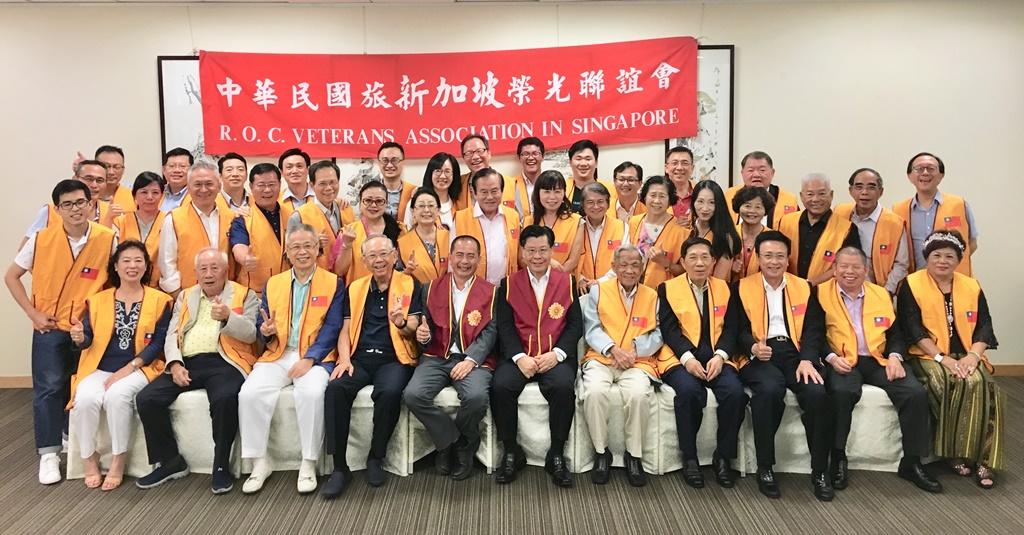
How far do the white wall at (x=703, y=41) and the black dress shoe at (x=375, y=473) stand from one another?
291 cm

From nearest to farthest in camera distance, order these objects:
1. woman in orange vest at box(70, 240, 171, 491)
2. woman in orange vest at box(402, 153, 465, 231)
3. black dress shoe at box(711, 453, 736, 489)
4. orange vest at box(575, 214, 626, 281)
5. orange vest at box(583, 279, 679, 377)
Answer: black dress shoe at box(711, 453, 736, 489) → woman in orange vest at box(70, 240, 171, 491) → orange vest at box(583, 279, 679, 377) → orange vest at box(575, 214, 626, 281) → woman in orange vest at box(402, 153, 465, 231)

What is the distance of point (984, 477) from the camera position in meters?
2.83

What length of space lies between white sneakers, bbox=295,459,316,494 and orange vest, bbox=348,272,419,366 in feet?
1.90

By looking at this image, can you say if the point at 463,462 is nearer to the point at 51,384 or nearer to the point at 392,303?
the point at 392,303

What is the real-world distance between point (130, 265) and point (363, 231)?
3.79ft

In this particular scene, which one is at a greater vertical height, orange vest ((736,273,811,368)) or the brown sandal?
orange vest ((736,273,811,368))

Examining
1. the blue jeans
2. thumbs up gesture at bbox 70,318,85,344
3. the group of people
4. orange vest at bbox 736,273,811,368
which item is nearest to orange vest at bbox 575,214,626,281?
the group of people

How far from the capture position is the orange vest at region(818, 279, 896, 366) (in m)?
3.04

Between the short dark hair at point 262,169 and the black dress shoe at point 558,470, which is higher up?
the short dark hair at point 262,169

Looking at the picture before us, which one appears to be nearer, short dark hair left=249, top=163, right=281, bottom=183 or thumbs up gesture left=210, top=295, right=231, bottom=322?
thumbs up gesture left=210, top=295, right=231, bottom=322

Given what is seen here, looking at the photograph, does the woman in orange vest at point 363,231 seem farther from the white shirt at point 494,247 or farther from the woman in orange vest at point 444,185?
the white shirt at point 494,247

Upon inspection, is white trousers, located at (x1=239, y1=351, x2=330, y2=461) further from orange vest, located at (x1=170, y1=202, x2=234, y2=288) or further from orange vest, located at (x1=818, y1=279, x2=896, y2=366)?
orange vest, located at (x1=818, y1=279, x2=896, y2=366)

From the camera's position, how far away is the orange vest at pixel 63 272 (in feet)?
10.6

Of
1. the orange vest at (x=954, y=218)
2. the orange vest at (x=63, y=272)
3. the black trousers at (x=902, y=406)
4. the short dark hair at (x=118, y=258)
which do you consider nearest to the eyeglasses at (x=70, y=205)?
the orange vest at (x=63, y=272)
